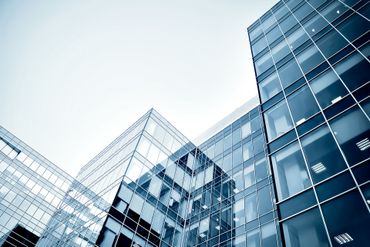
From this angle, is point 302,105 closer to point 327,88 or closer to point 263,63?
point 327,88

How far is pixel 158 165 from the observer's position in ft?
92.8

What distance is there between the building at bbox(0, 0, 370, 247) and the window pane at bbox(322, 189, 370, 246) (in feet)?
0.10

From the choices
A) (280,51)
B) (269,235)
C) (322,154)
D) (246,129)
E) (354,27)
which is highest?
(246,129)

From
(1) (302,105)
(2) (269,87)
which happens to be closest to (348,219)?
(1) (302,105)

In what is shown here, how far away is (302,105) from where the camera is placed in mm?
14281

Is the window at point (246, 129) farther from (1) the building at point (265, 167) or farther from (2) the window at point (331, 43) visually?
(2) the window at point (331, 43)

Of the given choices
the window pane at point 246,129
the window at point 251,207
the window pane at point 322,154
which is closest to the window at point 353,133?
the window pane at point 322,154

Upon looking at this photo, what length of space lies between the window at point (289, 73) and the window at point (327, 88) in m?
1.78

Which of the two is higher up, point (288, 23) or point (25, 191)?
point (288, 23)

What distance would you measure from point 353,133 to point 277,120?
477 centimetres

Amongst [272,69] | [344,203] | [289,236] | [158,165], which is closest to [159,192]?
[158,165]

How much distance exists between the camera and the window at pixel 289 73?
16391mm

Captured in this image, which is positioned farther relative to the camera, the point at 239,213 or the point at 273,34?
the point at 273,34

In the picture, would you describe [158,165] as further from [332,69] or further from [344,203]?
[344,203]
